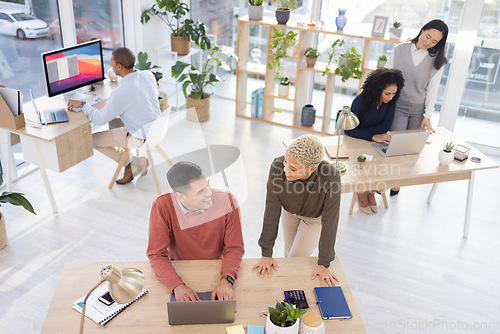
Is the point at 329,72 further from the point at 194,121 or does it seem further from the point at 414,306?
the point at 414,306

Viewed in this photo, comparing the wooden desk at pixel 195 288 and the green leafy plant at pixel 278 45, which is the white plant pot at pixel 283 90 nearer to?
the green leafy plant at pixel 278 45

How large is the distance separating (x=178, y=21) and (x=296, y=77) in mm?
1547

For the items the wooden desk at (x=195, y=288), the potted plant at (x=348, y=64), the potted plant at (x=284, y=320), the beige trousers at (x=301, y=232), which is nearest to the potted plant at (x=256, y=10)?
the potted plant at (x=348, y=64)

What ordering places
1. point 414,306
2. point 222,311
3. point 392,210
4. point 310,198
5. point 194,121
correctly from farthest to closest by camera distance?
point 194,121
point 392,210
point 414,306
point 310,198
point 222,311

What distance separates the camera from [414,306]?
317 cm

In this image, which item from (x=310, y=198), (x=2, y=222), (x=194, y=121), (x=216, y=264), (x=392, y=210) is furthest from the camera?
(x=194, y=121)

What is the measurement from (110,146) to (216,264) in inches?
92.2

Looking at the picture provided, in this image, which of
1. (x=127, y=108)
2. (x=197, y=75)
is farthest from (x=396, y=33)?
(x=127, y=108)

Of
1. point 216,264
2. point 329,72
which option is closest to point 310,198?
point 216,264

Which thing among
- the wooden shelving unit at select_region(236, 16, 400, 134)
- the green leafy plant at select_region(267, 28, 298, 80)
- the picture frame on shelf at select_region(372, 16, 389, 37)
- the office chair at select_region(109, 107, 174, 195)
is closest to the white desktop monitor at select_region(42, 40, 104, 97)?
the office chair at select_region(109, 107, 174, 195)

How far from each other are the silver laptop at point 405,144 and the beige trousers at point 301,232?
1.03 meters

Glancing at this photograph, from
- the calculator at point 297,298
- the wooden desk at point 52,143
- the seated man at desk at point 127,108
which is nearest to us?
the calculator at point 297,298

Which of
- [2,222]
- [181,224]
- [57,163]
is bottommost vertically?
[2,222]

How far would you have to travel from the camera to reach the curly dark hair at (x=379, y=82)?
346 centimetres
